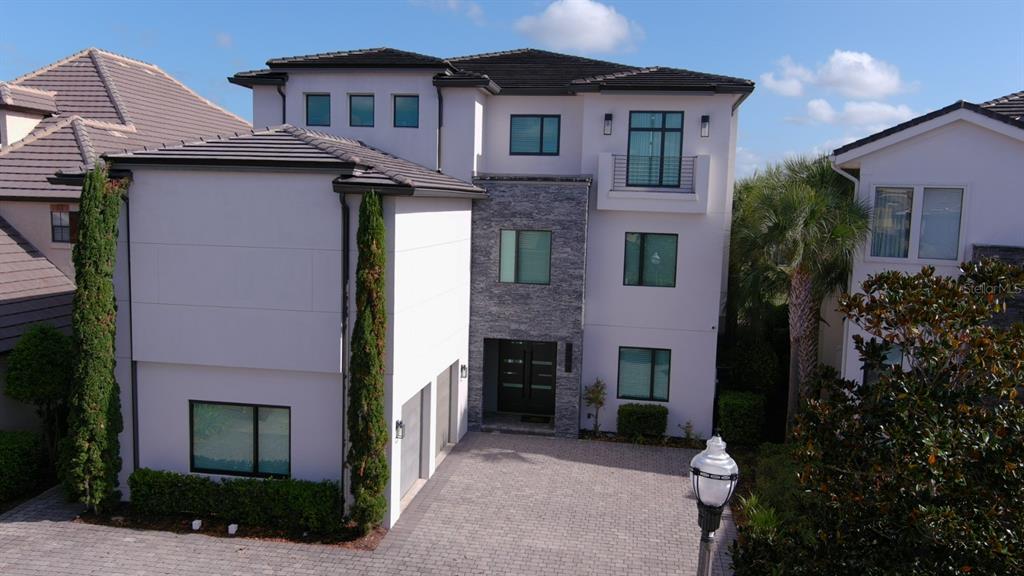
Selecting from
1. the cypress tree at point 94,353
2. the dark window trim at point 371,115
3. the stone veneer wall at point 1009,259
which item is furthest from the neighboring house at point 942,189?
the cypress tree at point 94,353

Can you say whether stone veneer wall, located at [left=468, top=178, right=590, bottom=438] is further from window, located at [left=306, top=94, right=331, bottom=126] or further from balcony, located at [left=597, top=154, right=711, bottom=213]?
window, located at [left=306, top=94, right=331, bottom=126]

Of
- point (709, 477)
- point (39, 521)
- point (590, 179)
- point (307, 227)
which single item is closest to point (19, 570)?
point (39, 521)

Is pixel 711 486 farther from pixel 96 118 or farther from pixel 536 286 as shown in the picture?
pixel 96 118

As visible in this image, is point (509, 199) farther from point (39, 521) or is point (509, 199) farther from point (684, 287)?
point (39, 521)

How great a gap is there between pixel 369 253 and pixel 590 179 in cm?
806

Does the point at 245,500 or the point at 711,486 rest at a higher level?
the point at 711,486

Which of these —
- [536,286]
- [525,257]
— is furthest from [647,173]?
[536,286]

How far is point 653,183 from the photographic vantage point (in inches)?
749

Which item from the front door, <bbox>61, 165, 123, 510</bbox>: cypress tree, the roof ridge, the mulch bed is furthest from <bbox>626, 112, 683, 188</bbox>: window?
the roof ridge

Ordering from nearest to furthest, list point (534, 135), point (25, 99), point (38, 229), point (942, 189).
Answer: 1. point (942, 189)
2. point (38, 229)
3. point (25, 99)
4. point (534, 135)

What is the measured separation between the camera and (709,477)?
7031 mm

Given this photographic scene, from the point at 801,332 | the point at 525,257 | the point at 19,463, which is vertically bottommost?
the point at 19,463

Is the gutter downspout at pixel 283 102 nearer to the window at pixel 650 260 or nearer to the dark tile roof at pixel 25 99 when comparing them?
the dark tile roof at pixel 25 99

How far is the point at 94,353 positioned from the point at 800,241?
1426cm
